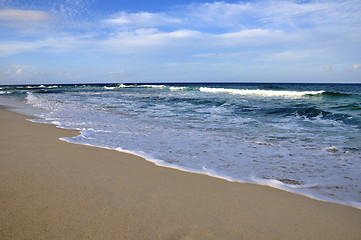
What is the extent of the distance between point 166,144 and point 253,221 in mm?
3494

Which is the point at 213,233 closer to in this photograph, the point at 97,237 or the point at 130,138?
the point at 97,237

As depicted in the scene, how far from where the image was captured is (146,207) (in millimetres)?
2791

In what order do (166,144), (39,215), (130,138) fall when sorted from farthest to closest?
(130,138) → (166,144) → (39,215)

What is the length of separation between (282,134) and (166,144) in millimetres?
3287

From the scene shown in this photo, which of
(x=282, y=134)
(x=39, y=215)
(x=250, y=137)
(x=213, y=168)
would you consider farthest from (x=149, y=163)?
(x=282, y=134)

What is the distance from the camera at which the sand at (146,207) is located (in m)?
2.33

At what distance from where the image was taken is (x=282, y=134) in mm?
7418

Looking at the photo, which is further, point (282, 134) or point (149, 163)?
point (282, 134)

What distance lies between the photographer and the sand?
7.66 feet

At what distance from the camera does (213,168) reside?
4.26 m

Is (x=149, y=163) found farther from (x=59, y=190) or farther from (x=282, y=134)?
(x=282, y=134)

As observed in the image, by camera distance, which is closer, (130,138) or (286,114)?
(130,138)

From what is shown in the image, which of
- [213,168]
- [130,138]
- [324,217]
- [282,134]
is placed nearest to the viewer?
[324,217]

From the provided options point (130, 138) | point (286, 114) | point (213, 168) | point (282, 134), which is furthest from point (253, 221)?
point (286, 114)
